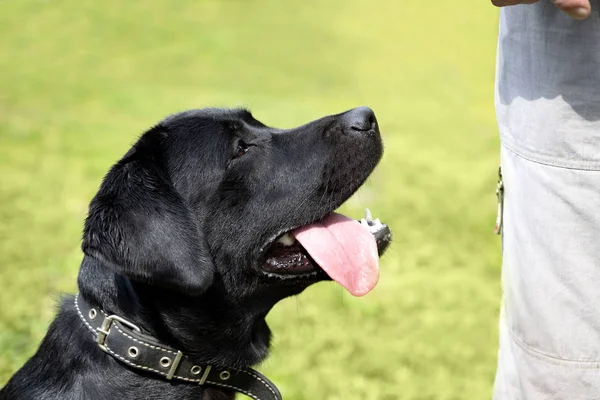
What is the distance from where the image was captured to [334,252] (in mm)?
2760

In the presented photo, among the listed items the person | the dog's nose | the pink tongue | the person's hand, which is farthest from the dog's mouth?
the person's hand

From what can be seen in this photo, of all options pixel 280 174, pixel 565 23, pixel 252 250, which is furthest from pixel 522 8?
pixel 252 250

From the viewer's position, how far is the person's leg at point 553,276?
8.11ft

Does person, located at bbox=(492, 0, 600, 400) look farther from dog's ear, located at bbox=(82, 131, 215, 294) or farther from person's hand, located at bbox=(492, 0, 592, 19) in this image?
dog's ear, located at bbox=(82, 131, 215, 294)

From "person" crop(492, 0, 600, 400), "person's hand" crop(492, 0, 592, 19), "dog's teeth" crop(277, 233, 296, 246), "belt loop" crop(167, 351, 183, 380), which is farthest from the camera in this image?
"dog's teeth" crop(277, 233, 296, 246)

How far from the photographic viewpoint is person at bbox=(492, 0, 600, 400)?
7.91ft

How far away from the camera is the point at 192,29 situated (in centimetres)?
Result: 1539

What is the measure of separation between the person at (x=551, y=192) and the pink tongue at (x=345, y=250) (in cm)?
49

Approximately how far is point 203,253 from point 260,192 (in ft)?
1.31

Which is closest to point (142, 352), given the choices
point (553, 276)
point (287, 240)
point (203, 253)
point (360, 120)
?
point (203, 253)

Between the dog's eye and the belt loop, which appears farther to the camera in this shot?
the dog's eye

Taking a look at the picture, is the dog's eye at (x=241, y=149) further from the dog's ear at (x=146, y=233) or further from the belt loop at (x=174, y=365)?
the belt loop at (x=174, y=365)

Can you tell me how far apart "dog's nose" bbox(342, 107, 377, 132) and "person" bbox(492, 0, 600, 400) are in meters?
0.47

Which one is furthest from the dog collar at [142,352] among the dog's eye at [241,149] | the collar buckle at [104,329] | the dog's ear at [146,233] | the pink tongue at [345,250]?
the dog's eye at [241,149]
